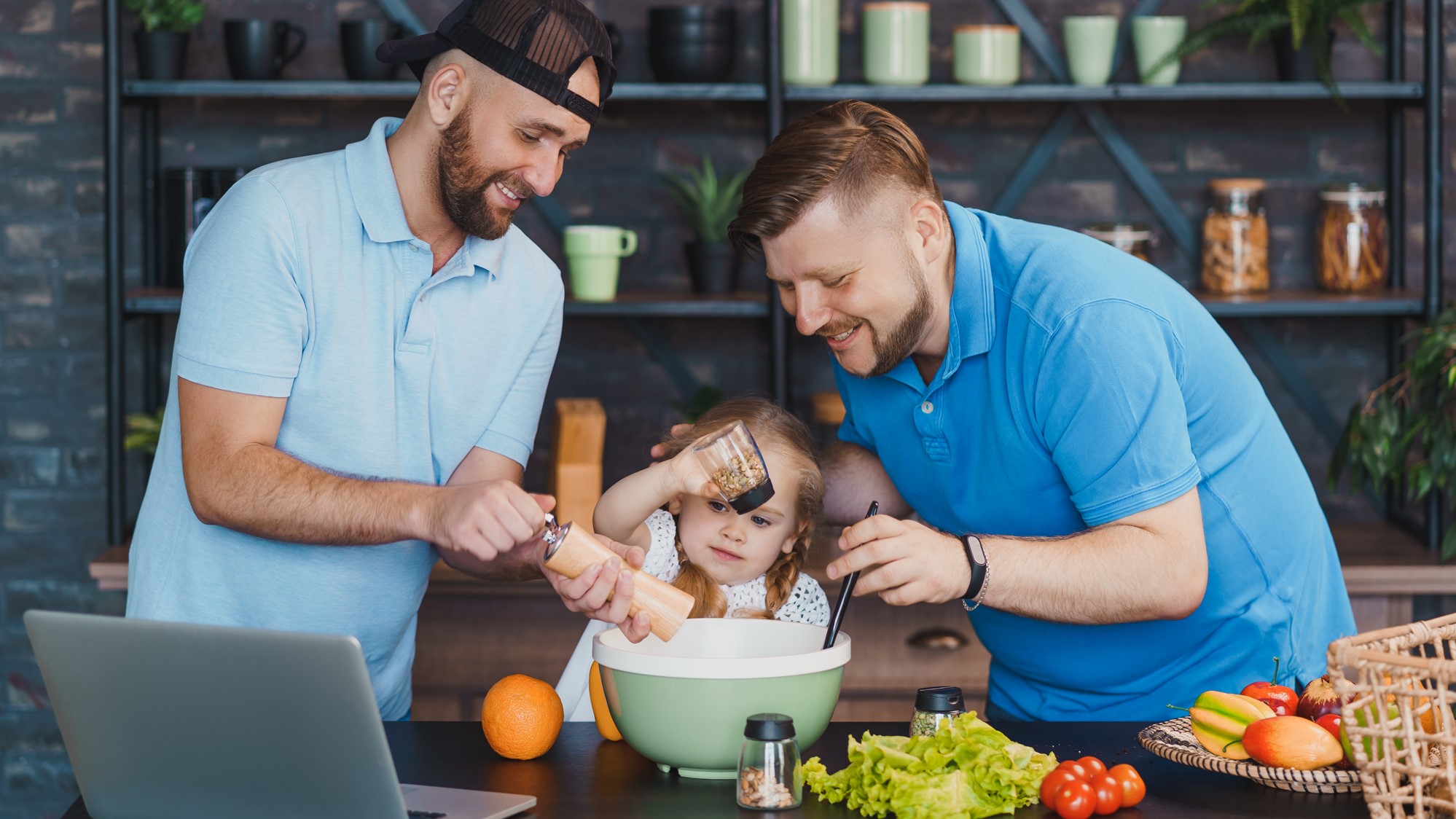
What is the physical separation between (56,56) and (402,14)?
0.79 m

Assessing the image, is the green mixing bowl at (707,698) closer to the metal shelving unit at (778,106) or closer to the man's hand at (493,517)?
the man's hand at (493,517)

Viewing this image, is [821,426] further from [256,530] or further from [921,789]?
[921,789]

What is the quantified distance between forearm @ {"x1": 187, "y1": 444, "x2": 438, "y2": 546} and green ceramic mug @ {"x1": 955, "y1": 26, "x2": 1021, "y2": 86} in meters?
1.76

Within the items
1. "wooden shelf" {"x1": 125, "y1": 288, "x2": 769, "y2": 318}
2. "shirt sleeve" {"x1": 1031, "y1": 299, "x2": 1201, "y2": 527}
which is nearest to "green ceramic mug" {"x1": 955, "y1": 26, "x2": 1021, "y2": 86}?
"wooden shelf" {"x1": 125, "y1": 288, "x2": 769, "y2": 318}

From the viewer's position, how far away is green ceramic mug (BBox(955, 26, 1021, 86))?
283 centimetres

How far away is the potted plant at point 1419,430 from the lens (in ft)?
8.48

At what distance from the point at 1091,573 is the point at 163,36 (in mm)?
A: 2272

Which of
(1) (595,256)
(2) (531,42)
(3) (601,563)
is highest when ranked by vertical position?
(2) (531,42)

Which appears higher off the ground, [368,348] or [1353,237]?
[1353,237]

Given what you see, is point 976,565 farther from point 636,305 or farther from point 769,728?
point 636,305

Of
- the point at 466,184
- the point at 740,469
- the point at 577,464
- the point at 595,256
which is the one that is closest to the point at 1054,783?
the point at 740,469

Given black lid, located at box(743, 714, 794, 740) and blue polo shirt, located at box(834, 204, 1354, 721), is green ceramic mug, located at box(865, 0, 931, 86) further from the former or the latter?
black lid, located at box(743, 714, 794, 740)

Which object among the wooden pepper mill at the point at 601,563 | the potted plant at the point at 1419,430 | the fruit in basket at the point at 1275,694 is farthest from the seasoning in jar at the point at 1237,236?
the wooden pepper mill at the point at 601,563

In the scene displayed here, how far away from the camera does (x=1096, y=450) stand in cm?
156
